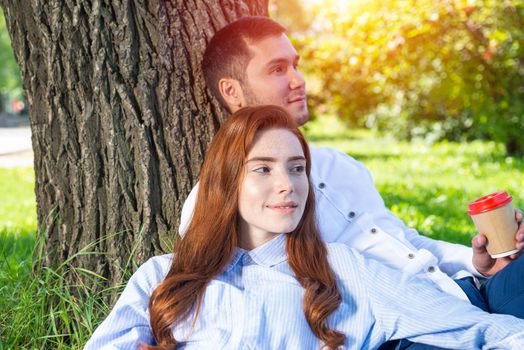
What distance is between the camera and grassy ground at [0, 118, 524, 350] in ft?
11.8

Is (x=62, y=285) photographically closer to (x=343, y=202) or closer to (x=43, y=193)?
(x=43, y=193)

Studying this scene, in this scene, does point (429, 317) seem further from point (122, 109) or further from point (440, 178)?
point (440, 178)

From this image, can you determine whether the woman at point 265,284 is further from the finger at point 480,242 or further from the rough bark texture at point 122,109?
the rough bark texture at point 122,109

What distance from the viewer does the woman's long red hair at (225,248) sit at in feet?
9.05

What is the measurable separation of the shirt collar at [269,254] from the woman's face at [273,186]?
0.14ft

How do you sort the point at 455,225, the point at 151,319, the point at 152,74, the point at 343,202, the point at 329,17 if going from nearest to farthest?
the point at 151,319 → the point at 343,202 → the point at 152,74 → the point at 455,225 → the point at 329,17

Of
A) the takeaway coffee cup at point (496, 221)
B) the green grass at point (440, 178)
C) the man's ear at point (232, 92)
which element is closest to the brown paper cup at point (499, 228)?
the takeaway coffee cup at point (496, 221)

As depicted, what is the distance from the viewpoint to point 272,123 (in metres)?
2.90

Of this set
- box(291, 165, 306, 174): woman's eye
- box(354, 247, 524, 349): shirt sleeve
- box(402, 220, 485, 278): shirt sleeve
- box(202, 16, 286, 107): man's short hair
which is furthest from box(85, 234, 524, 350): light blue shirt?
box(202, 16, 286, 107): man's short hair

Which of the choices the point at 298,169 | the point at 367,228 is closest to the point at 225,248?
the point at 298,169

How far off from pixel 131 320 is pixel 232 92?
1.26m

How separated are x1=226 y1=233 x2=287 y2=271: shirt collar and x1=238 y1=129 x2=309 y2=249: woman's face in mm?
44

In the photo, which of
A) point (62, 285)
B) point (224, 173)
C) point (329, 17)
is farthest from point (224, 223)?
point (329, 17)

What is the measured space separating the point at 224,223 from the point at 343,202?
72cm
